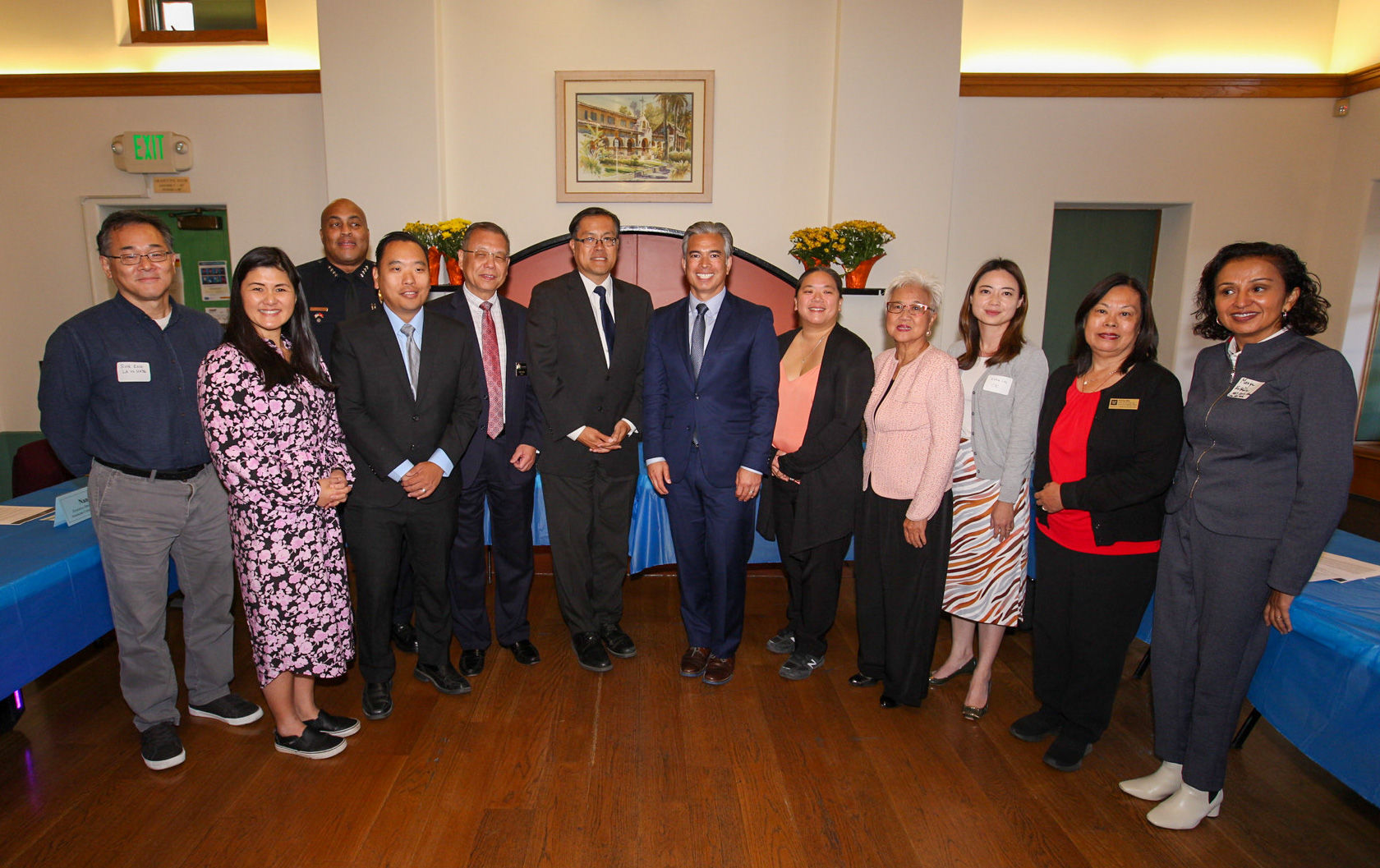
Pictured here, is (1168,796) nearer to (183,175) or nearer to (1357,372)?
(1357,372)

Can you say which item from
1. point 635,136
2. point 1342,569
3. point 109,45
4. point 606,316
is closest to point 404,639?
point 606,316

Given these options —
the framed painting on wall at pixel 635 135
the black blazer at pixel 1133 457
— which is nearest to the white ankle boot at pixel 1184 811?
the black blazer at pixel 1133 457

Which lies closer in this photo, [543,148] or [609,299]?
[609,299]

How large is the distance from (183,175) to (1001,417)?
6.04 metres

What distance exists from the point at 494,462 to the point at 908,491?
5.39 ft

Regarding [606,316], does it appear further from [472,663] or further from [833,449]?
[472,663]

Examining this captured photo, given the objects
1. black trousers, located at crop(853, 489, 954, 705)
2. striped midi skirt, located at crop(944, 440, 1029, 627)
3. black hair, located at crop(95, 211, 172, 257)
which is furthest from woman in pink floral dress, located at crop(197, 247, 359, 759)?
striped midi skirt, located at crop(944, 440, 1029, 627)

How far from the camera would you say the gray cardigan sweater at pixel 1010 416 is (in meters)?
2.49

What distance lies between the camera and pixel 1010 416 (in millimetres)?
2518

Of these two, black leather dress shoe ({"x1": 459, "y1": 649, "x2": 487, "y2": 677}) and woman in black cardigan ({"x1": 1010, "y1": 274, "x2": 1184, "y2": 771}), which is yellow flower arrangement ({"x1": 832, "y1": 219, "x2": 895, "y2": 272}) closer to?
woman in black cardigan ({"x1": 1010, "y1": 274, "x2": 1184, "y2": 771})

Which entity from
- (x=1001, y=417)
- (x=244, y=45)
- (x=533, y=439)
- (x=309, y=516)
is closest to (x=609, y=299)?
(x=533, y=439)

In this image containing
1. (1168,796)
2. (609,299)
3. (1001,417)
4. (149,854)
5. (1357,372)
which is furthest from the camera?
(1357,372)

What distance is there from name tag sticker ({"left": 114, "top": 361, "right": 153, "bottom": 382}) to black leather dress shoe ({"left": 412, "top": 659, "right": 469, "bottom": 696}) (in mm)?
1447

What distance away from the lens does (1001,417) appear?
8.32ft
